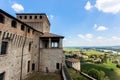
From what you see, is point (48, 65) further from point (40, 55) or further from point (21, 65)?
point (21, 65)

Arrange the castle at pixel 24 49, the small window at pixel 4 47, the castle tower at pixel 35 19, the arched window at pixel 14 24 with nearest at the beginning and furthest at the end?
the small window at pixel 4 47 < the castle at pixel 24 49 < the arched window at pixel 14 24 < the castle tower at pixel 35 19

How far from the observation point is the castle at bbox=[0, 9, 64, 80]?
13485 mm

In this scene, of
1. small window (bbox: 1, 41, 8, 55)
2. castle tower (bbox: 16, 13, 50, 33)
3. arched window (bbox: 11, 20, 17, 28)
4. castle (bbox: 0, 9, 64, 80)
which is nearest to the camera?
small window (bbox: 1, 41, 8, 55)

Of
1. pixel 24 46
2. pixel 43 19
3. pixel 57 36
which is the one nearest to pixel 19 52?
pixel 24 46

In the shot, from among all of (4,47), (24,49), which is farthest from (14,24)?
(24,49)

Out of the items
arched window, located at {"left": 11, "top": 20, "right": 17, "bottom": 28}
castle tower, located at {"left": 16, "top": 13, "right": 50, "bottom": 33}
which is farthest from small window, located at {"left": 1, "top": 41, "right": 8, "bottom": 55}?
castle tower, located at {"left": 16, "top": 13, "right": 50, "bottom": 33}

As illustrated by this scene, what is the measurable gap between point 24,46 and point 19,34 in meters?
2.53

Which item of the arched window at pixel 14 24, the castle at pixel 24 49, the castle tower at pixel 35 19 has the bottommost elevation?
the castle at pixel 24 49

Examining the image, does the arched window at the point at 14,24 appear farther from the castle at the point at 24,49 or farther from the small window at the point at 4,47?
the small window at the point at 4,47

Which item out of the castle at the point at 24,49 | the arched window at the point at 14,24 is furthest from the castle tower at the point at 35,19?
the arched window at the point at 14,24

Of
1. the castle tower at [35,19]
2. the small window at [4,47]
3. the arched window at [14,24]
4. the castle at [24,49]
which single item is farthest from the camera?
the castle tower at [35,19]

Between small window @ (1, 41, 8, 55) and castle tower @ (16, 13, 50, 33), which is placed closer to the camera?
small window @ (1, 41, 8, 55)

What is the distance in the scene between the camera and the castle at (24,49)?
44.2 feet

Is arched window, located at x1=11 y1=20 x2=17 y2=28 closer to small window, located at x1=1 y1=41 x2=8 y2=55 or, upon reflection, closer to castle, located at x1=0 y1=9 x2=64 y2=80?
castle, located at x1=0 y1=9 x2=64 y2=80
